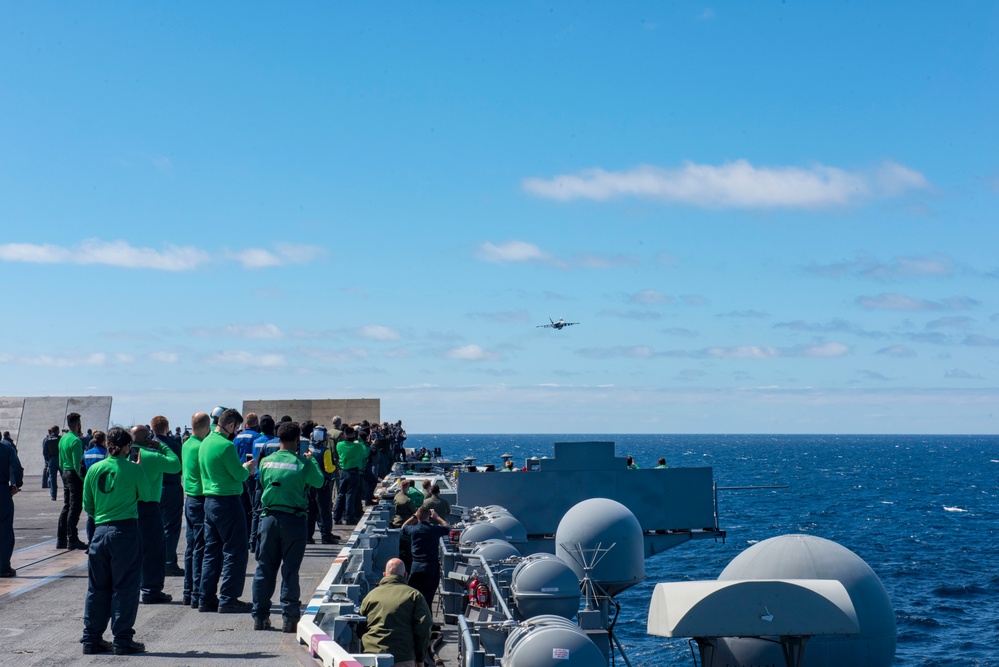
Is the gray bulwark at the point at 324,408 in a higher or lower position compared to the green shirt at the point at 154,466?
higher

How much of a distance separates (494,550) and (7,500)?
6.82 meters

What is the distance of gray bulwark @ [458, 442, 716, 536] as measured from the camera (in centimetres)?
2495

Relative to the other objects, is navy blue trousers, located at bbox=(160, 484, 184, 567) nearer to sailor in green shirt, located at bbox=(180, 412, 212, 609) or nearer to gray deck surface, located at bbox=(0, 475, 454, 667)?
gray deck surface, located at bbox=(0, 475, 454, 667)

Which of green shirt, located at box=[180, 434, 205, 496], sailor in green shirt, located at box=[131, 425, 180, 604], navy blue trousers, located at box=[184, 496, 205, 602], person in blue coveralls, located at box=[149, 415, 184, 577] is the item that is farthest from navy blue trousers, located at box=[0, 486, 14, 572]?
green shirt, located at box=[180, 434, 205, 496]

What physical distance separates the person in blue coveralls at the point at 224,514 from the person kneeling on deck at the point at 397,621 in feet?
8.44

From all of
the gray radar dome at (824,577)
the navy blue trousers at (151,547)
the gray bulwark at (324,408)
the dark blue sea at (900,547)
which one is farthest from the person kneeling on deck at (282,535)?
the gray bulwark at (324,408)

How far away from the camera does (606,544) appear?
52.6ft

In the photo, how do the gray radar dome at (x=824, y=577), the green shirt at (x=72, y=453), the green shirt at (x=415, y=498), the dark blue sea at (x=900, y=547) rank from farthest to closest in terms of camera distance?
the dark blue sea at (x=900, y=547) < the green shirt at (x=72, y=453) < the green shirt at (x=415, y=498) < the gray radar dome at (x=824, y=577)

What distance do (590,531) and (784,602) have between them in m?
6.69

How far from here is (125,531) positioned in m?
9.52

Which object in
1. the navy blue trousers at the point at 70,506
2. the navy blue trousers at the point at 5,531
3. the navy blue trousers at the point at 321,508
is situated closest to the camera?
the navy blue trousers at the point at 5,531

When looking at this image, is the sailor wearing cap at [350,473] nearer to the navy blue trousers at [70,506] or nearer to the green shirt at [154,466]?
the navy blue trousers at [70,506]

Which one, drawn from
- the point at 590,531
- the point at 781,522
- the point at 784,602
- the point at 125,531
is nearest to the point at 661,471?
the point at 590,531

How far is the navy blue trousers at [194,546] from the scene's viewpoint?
11211mm
